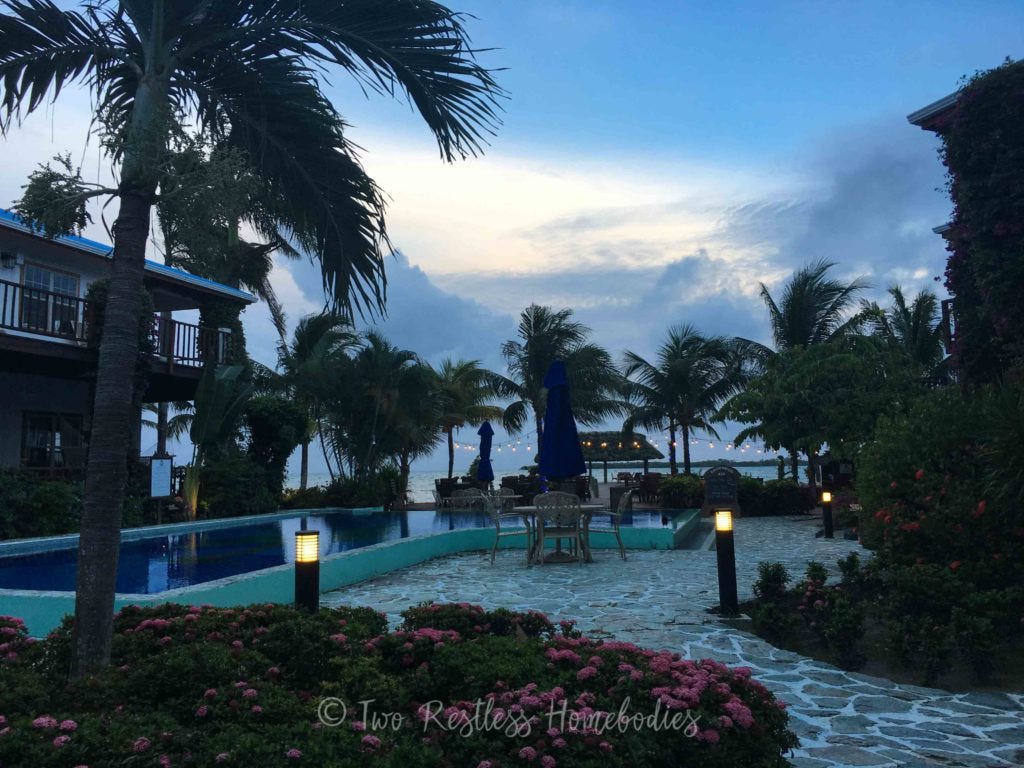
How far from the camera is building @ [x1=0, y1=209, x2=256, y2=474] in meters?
15.3

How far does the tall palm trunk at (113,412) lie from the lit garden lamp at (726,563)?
17.3ft

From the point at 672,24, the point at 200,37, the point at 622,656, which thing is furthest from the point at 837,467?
the point at 200,37

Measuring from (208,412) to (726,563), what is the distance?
13111 mm

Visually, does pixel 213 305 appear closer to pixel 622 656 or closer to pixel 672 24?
pixel 672 24

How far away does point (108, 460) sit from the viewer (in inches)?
136

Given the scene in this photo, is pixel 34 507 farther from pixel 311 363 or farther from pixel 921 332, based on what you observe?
pixel 921 332

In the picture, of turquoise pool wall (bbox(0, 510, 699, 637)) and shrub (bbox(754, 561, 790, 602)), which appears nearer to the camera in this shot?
turquoise pool wall (bbox(0, 510, 699, 637))

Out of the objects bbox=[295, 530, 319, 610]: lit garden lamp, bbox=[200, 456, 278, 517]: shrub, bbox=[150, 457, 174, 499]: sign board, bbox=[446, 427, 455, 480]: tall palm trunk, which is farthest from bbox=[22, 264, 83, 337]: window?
bbox=[446, 427, 455, 480]: tall palm trunk

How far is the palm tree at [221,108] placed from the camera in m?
3.55

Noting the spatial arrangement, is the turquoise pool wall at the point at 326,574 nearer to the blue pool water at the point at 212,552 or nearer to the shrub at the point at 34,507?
the blue pool water at the point at 212,552

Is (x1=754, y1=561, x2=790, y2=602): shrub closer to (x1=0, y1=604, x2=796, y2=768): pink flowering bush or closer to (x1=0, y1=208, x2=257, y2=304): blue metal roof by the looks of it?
(x1=0, y1=604, x2=796, y2=768): pink flowering bush

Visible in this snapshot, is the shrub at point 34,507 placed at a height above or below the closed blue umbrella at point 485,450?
below

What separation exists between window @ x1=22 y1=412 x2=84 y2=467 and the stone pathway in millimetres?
11167

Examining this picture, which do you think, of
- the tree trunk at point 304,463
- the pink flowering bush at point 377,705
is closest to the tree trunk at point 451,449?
the tree trunk at point 304,463
